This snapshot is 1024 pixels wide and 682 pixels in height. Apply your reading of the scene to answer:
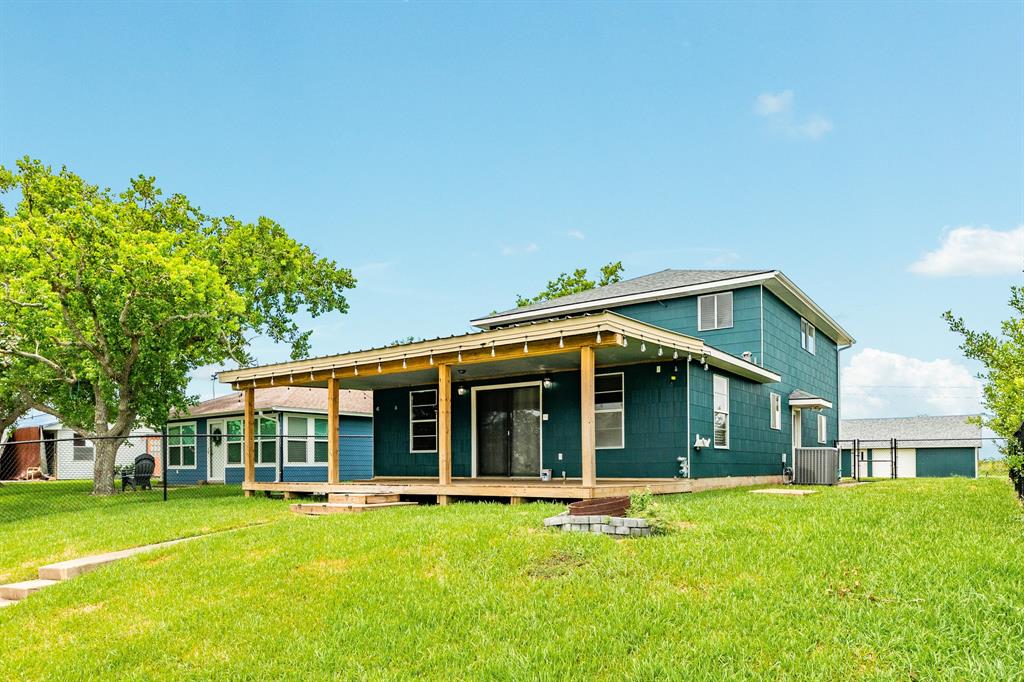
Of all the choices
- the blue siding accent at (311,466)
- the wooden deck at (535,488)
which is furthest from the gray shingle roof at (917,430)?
the wooden deck at (535,488)

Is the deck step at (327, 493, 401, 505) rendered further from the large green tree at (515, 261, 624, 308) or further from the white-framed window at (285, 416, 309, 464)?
the large green tree at (515, 261, 624, 308)

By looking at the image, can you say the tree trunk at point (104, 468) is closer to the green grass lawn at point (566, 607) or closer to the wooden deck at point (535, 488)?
the wooden deck at point (535, 488)

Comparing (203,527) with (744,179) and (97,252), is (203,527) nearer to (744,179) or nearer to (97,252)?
(97,252)

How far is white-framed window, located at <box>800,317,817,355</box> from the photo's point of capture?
1961 cm

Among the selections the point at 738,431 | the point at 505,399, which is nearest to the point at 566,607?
the point at 505,399

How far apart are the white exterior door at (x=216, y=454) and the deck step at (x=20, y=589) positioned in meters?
17.2

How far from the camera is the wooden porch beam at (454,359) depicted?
10.7 metres

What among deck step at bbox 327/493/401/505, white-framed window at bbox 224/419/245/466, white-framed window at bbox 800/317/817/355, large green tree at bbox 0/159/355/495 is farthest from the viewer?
white-framed window at bbox 224/419/245/466

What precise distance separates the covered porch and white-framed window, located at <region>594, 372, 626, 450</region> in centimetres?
5

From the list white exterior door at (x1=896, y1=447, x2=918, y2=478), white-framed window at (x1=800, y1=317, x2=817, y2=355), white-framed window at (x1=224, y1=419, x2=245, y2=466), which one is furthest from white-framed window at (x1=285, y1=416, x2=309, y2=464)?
white exterior door at (x1=896, y1=447, x2=918, y2=478)

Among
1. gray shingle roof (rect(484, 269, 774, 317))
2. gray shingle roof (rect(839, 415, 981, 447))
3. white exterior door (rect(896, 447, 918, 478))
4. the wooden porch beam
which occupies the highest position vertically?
gray shingle roof (rect(484, 269, 774, 317))

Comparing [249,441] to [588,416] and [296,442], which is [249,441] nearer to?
[296,442]

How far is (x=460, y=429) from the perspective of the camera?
15.9m

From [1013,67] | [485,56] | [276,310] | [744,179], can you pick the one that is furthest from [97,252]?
[1013,67]
